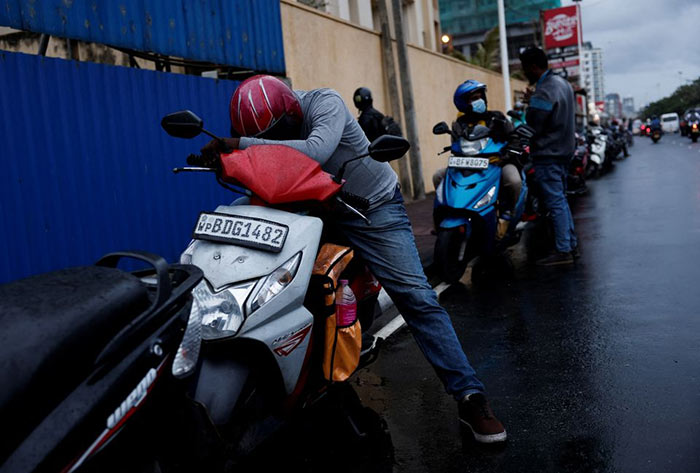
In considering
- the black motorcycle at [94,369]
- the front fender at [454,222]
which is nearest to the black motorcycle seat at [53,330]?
the black motorcycle at [94,369]

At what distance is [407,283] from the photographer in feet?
10.7

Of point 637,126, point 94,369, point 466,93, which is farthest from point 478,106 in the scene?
point 637,126

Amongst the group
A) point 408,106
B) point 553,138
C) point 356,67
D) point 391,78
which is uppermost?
point 356,67

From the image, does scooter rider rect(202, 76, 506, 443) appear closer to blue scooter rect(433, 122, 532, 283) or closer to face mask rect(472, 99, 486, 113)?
blue scooter rect(433, 122, 532, 283)

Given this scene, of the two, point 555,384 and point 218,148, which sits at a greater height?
point 218,148

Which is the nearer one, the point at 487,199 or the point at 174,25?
the point at 487,199

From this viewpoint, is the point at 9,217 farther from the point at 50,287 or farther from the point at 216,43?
the point at 50,287

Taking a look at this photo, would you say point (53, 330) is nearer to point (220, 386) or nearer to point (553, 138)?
point (220, 386)

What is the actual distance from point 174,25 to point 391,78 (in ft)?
25.1

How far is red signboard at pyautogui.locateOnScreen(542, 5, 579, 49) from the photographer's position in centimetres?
5447

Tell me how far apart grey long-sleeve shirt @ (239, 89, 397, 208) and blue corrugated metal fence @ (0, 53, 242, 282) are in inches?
160

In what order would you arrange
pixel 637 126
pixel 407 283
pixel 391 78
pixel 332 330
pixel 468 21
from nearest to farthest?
pixel 332 330 → pixel 407 283 → pixel 391 78 → pixel 468 21 → pixel 637 126

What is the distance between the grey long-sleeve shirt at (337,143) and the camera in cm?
298

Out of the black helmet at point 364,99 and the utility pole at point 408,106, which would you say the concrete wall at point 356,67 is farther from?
the black helmet at point 364,99
